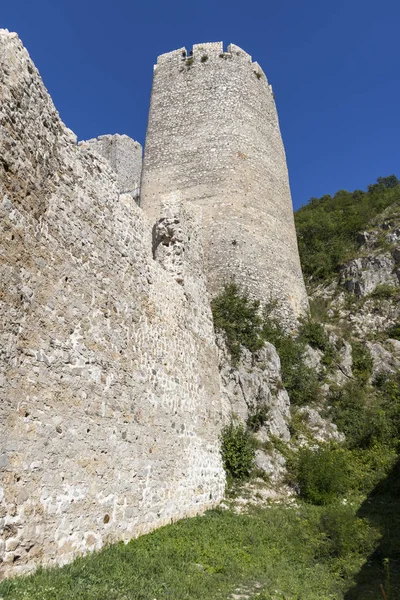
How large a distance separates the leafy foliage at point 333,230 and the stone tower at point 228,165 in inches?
181

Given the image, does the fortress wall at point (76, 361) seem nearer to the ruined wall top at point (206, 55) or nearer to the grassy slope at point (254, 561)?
the grassy slope at point (254, 561)

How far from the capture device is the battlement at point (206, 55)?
18.0 m

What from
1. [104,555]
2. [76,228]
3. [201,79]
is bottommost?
[104,555]

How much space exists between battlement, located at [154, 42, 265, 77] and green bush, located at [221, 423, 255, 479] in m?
13.8

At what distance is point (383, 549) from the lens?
24.4 ft

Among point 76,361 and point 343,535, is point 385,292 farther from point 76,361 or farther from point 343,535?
point 76,361

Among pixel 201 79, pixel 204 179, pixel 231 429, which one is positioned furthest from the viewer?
pixel 201 79

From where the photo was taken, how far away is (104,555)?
19.2 feet

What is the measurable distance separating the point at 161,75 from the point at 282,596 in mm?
17820

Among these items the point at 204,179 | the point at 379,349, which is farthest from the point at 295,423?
the point at 204,179

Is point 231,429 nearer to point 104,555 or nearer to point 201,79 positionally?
point 104,555

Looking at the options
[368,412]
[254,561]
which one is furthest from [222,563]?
[368,412]

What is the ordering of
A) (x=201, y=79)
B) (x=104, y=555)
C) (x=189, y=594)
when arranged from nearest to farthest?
(x=189, y=594) < (x=104, y=555) < (x=201, y=79)

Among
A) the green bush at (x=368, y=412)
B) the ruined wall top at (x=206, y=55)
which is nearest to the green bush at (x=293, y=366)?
the green bush at (x=368, y=412)
